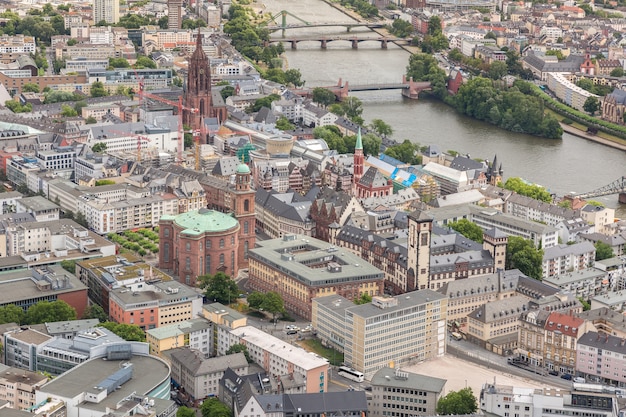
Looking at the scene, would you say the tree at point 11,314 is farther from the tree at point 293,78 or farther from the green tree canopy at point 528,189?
the tree at point 293,78

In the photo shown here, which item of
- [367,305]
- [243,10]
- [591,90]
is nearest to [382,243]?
[367,305]

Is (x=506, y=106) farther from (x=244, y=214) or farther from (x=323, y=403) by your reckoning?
(x=323, y=403)

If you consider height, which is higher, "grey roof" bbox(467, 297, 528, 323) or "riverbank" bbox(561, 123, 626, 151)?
"riverbank" bbox(561, 123, 626, 151)

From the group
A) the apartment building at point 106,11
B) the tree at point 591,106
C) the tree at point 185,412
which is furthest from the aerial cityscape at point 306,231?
the apartment building at point 106,11

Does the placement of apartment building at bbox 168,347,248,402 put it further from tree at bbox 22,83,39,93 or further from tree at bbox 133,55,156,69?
tree at bbox 133,55,156,69

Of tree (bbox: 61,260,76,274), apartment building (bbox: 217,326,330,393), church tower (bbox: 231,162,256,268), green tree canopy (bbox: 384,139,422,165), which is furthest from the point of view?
green tree canopy (bbox: 384,139,422,165)

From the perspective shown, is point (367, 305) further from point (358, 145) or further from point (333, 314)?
point (358, 145)

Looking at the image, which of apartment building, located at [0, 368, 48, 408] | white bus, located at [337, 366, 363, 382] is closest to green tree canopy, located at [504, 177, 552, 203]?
white bus, located at [337, 366, 363, 382]
